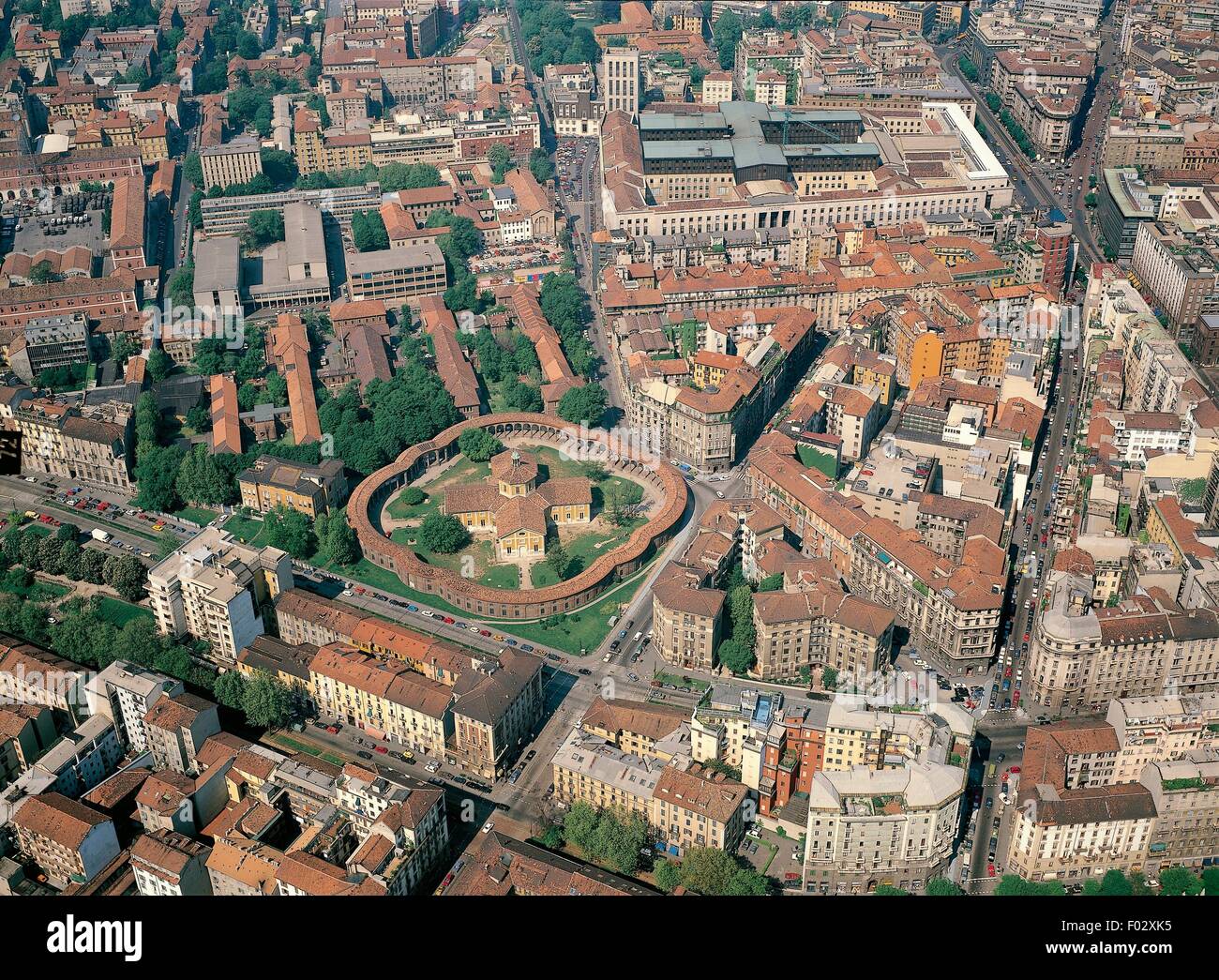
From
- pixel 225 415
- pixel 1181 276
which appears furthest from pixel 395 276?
pixel 1181 276

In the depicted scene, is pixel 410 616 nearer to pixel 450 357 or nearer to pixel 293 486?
pixel 293 486

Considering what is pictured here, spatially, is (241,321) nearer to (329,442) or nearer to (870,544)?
(329,442)

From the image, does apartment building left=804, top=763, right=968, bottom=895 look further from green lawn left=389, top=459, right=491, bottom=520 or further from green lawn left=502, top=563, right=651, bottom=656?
green lawn left=389, top=459, right=491, bottom=520

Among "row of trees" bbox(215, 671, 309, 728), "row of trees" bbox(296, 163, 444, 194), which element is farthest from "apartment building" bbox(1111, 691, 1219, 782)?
"row of trees" bbox(296, 163, 444, 194)

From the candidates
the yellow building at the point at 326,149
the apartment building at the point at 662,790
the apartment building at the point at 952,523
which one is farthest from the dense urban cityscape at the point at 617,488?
the yellow building at the point at 326,149

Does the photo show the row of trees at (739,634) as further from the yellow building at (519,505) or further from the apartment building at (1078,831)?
the apartment building at (1078,831)
